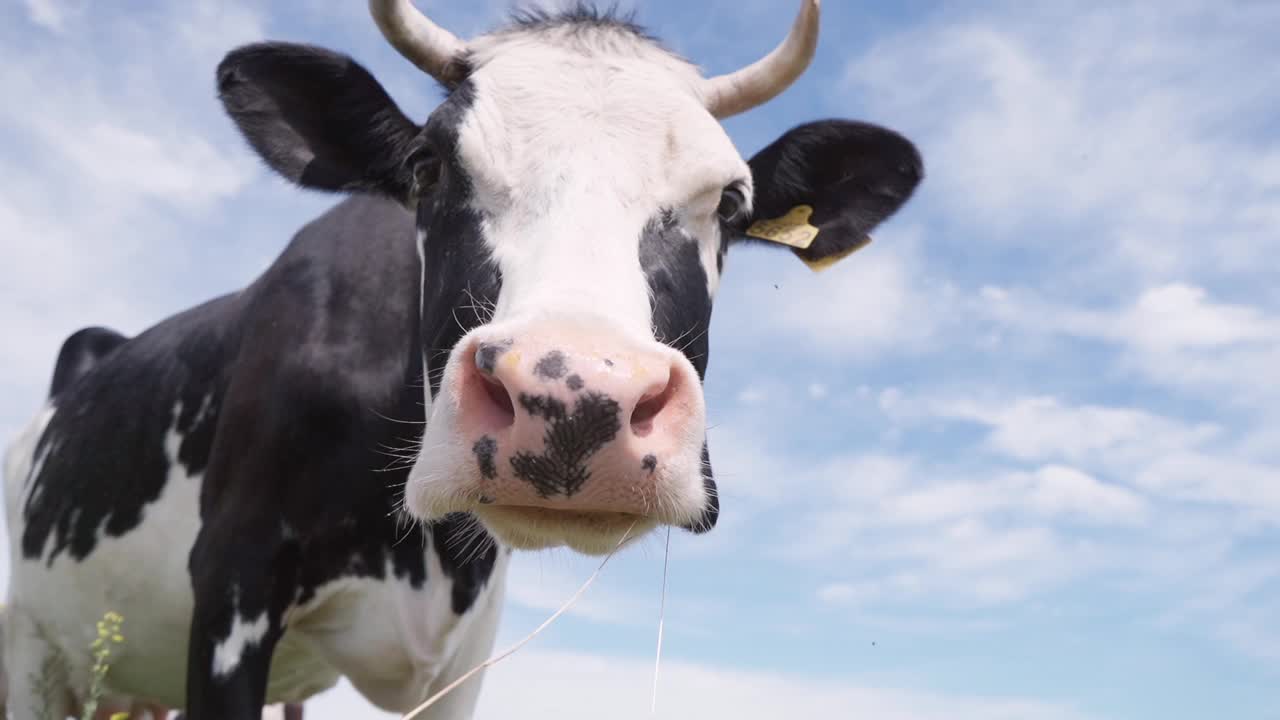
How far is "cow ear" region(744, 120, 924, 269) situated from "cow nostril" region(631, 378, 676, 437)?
6.50ft

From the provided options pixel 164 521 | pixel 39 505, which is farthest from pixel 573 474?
pixel 39 505

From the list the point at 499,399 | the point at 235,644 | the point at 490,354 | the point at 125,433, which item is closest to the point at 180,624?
the point at 125,433

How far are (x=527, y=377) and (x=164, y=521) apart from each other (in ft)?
11.6

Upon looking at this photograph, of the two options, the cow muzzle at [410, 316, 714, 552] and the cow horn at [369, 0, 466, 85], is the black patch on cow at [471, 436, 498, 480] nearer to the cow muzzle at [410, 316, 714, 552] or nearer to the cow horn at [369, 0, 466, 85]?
the cow muzzle at [410, 316, 714, 552]

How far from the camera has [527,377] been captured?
89.1 inches

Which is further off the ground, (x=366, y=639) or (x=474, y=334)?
(x=474, y=334)

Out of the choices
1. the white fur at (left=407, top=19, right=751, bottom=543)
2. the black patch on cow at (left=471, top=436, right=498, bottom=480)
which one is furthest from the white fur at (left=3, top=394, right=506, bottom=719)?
the black patch on cow at (left=471, top=436, right=498, bottom=480)

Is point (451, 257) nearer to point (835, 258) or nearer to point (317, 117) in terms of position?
point (317, 117)

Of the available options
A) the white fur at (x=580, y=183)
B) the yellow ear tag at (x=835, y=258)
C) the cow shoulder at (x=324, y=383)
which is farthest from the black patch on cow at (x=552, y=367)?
the yellow ear tag at (x=835, y=258)

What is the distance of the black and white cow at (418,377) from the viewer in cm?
246

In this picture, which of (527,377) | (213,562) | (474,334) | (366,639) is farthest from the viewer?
(366,639)

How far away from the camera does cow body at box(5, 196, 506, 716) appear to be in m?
4.13

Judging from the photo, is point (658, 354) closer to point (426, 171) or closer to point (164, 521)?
point (426, 171)

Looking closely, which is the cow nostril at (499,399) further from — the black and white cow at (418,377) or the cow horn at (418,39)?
the cow horn at (418,39)
